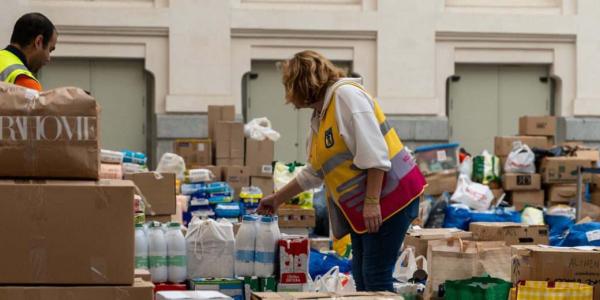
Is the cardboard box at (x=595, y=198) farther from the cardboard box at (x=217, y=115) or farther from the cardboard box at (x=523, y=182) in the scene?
the cardboard box at (x=217, y=115)

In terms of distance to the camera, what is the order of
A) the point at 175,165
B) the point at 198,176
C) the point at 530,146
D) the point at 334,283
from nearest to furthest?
the point at 334,283
the point at 198,176
the point at 175,165
the point at 530,146

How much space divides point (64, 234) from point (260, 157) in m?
10.4

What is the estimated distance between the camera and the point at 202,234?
649cm

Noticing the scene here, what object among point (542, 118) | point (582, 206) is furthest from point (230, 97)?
point (582, 206)

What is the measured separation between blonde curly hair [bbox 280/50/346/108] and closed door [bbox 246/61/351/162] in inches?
505

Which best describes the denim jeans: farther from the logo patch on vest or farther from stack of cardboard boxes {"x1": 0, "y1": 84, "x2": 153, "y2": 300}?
stack of cardboard boxes {"x1": 0, "y1": 84, "x2": 153, "y2": 300}

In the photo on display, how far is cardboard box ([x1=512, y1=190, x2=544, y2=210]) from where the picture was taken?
Answer: 14.8 metres

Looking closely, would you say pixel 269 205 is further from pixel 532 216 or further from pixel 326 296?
pixel 532 216

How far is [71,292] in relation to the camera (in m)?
4.07

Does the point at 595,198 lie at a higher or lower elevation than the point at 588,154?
lower

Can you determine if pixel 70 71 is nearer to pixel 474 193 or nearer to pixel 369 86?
pixel 369 86

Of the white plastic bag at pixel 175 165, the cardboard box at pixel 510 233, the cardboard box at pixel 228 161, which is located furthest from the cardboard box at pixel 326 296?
the cardboard box at pixel 228 161

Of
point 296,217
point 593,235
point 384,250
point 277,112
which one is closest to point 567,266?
point 384,250

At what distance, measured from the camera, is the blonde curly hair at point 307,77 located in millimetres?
5668
